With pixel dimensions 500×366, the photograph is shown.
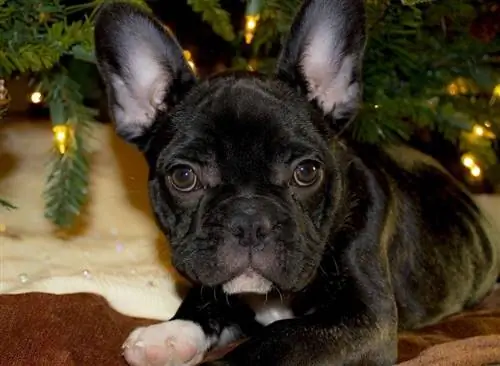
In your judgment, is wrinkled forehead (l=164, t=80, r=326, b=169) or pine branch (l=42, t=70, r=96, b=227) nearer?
wrinkled forehead (l=164, t=80, r=326, b=169)

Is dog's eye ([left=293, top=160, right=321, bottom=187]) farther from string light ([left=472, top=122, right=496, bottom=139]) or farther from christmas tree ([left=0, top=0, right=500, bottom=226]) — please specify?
string light ([left=472, top=122, right=496, bottom=139])

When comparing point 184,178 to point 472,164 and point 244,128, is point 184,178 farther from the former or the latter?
point 472,164

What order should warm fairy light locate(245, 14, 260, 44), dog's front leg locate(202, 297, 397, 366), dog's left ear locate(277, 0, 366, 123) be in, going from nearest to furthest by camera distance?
dog's front leg locate(202, 297, 397, 366) < dog's left ear locate(277, 0, 366, 123) < warm fairy light locate(245, 14, 260, 44)

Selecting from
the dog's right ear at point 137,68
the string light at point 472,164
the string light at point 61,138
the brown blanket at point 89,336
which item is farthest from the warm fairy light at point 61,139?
the string light at point 472,164

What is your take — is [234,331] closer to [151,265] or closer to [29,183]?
[151,265]

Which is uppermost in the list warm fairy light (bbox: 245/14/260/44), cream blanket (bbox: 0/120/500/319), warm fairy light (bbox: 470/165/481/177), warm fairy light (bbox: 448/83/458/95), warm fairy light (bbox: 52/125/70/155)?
warm fairy light (bbox: 245/14/260/44)

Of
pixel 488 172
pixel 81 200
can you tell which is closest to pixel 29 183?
pixel 81 200

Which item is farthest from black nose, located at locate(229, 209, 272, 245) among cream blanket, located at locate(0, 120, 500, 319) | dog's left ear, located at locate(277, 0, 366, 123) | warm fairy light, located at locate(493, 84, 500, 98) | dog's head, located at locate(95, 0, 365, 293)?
warm fairy light, located at locate(493, 84, 500, 98)
